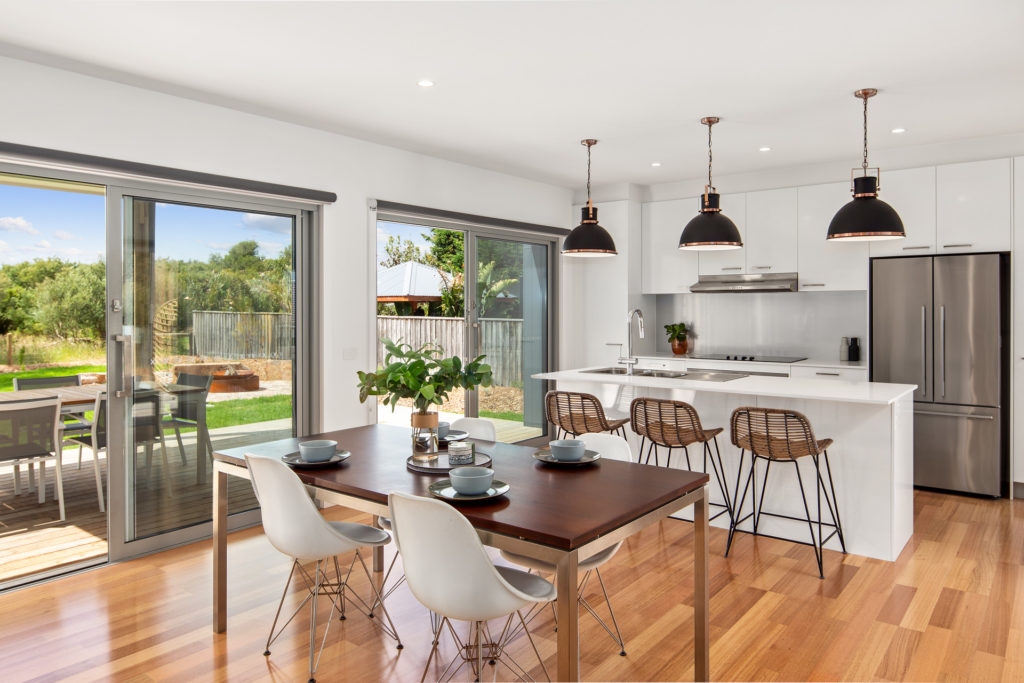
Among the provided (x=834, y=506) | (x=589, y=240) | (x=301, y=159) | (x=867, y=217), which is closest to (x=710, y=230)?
(x=589, y=240)

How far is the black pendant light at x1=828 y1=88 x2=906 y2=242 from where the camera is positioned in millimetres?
3877

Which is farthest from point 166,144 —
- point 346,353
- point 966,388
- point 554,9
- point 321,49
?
point 966,388

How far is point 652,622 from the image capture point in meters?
3.07

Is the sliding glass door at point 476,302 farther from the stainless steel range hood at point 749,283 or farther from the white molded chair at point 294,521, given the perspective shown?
the white molded chair at point 294,521

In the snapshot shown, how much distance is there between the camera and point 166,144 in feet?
12.7


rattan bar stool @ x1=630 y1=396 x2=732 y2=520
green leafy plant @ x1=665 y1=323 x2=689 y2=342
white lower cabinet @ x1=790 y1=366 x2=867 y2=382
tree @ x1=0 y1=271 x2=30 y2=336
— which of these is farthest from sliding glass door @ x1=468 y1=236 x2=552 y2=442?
tree @ x1=0 y1=271 x2=30 y2=336

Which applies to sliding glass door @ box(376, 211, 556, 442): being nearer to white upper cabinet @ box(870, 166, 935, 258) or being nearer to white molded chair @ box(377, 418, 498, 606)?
white molded chair @ box(377, 418, 498, 606)

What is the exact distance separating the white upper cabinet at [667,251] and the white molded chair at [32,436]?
4.98 meters

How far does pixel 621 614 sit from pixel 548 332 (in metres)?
3.87

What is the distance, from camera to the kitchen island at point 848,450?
381 centimetres

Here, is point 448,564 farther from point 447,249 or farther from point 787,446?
point 447,249

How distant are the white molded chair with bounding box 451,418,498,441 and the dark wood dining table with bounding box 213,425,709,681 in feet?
0.82

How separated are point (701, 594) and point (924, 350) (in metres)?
3.76

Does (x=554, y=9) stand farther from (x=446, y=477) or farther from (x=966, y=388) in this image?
(x=966, y=388)
